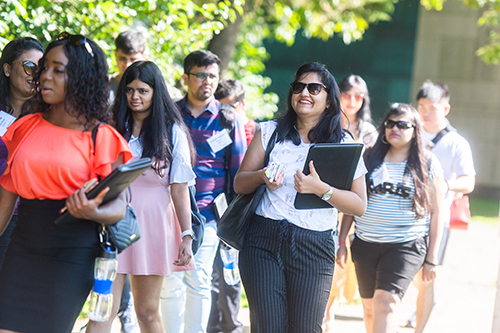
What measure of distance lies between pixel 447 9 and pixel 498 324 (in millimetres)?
16996

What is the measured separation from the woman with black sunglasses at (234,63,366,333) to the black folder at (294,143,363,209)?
6cm

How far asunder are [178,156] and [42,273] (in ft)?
4.17

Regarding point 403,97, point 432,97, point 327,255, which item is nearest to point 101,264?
point 327,255

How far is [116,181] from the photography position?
7.95ft

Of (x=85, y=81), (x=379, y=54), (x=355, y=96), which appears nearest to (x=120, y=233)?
(x=85, y=81)

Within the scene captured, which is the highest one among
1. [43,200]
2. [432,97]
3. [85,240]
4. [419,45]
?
[419,45]

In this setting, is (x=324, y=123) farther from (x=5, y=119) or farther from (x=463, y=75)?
(x=463, y=75)

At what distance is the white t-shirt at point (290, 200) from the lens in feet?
10.9

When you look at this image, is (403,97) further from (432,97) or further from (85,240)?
(85,240)

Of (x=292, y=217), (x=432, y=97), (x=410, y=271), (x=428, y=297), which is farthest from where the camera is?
(x=432, y=97)

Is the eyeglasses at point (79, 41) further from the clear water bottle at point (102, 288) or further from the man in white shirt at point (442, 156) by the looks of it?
the man in white shirt at point (442, 156)

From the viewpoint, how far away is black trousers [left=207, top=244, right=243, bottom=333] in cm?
507

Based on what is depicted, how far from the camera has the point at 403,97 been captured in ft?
60.4

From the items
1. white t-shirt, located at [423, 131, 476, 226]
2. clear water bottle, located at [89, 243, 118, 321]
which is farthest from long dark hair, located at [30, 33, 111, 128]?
white t-shirt, located at [423, 131, 476, 226]
